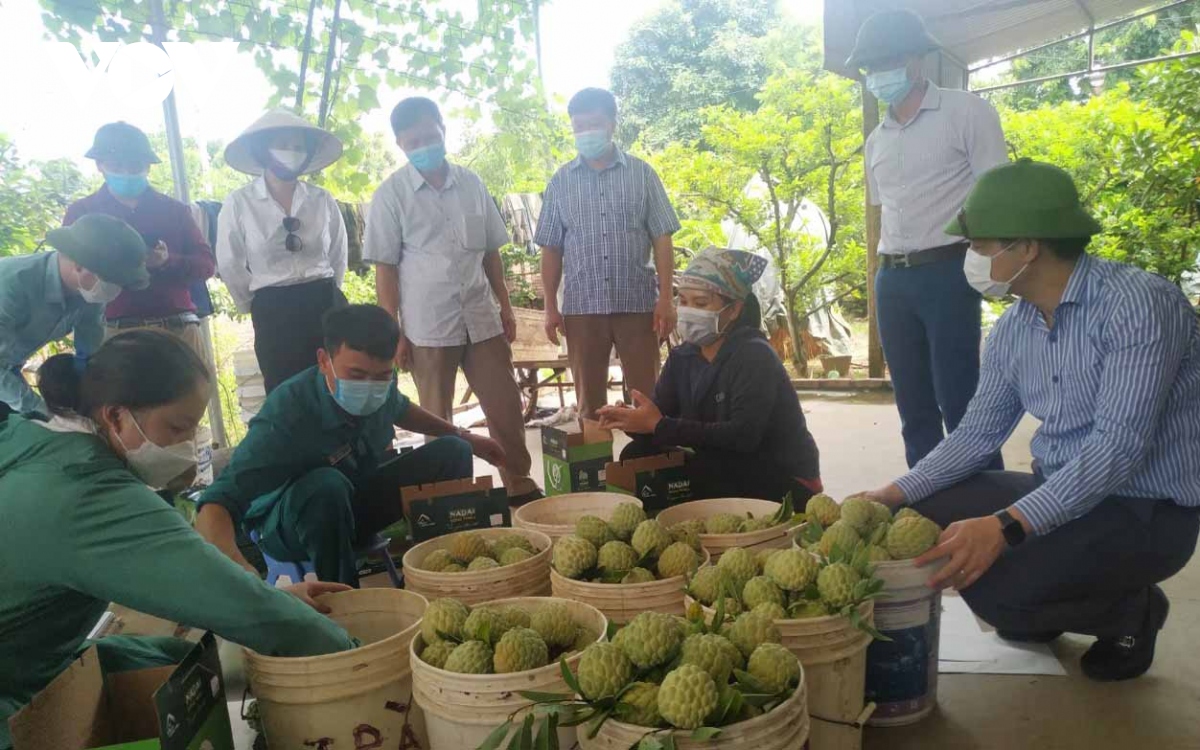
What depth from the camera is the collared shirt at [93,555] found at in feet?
4.92

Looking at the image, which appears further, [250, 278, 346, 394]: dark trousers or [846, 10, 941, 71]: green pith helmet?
[250, 278, 346, 394]: dark trousers

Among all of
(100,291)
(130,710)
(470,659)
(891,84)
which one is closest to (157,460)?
(130,710)

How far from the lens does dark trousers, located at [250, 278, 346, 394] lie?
3.67m

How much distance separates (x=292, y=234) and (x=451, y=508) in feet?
6.03

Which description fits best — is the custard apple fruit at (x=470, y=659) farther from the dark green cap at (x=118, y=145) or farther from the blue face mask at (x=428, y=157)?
the dark green cap at (x=118, y=145)

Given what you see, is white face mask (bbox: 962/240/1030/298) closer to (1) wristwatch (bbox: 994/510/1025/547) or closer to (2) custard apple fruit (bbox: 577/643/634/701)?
(1) wristwatch (bbox: 994/510/1025/547)

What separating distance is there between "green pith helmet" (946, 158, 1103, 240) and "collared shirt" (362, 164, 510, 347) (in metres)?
2.37

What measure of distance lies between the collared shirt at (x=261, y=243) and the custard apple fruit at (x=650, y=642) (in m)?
2.86

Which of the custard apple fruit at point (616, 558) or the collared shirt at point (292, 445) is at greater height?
the collared shirt at point (292, 445)

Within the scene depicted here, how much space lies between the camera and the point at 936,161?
10.7 ft

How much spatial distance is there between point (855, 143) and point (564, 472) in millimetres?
6458

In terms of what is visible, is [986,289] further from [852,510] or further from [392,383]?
[392,383]

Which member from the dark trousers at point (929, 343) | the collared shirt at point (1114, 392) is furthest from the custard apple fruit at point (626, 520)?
the dark trousers at point (929, 343)

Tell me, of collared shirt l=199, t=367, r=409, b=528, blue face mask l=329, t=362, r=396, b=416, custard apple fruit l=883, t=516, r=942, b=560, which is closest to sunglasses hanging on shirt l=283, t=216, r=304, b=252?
collared shirt l=199, t=367, r=409, b=528
